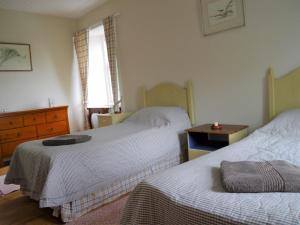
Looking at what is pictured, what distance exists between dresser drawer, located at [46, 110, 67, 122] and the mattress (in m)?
3.36

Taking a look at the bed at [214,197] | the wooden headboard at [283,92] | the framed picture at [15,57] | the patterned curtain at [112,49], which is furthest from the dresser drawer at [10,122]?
the wooden headboard at [283,92]

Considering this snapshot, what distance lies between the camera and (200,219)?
1.07 metres

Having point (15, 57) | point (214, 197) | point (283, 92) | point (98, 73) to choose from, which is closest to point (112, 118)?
point (98, 73)

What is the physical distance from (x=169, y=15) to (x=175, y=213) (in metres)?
2.73

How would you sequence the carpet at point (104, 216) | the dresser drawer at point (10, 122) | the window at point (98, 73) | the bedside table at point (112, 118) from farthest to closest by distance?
the window at point (98, 73) → the dresser drawer at point (10, 122) → the bedside table at point (112, 118) → the carpet at point (104, 216)

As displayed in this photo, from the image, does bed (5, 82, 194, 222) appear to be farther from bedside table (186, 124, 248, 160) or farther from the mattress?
the mattress

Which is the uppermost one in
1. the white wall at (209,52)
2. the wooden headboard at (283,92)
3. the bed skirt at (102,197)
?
the white wall at (209,52)

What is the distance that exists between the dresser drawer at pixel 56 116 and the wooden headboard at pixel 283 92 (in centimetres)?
344

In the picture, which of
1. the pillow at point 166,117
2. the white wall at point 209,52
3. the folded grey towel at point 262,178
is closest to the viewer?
the folded grey towel at point 262,178

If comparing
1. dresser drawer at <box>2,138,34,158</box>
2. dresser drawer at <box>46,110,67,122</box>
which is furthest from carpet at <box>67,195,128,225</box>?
dresser drawer at <box>46,110,67,122</box>

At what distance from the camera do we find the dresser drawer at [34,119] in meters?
4.08

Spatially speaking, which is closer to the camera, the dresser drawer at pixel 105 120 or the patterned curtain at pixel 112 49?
the dresser drawer at pixel 105 120

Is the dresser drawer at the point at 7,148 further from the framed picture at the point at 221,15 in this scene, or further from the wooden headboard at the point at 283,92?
the wooden headboard at the point at 283,92

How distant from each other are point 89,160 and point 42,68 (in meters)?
3.01
